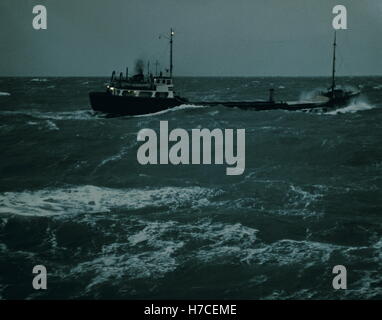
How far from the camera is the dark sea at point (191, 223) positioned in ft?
56.1

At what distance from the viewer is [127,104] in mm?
66312

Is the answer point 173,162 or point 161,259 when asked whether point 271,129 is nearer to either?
point 173,162

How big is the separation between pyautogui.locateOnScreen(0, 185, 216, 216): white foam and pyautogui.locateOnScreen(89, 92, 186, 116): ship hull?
125 ft

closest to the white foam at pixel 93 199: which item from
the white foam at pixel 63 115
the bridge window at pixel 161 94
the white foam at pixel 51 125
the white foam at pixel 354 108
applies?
the white foam at pixel 51 125

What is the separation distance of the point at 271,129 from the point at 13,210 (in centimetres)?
3469

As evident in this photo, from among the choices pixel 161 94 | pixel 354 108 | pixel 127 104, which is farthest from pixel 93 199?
pixel 354 108

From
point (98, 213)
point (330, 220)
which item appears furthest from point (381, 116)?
point (98, 213)

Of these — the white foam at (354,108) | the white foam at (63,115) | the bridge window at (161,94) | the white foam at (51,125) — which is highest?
the bridge window at (161,94)

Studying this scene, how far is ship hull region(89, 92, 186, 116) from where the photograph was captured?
66375 millimetres

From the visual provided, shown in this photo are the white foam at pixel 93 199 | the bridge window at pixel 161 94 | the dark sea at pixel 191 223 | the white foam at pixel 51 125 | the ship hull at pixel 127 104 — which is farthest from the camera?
the bridge window at pixel 161 94

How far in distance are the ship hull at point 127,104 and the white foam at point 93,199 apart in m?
38.2

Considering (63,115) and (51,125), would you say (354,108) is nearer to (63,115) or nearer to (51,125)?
(63,115)

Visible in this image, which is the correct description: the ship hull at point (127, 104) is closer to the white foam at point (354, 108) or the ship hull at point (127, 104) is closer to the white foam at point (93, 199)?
the white foam at point (354, 108)
